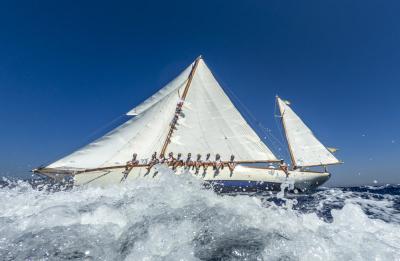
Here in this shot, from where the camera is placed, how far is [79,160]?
72.3ft

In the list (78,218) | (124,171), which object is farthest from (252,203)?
(124,171)

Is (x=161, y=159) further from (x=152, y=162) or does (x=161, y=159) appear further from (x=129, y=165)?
(x=129, y=165)

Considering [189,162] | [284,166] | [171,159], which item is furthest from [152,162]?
[284,166]

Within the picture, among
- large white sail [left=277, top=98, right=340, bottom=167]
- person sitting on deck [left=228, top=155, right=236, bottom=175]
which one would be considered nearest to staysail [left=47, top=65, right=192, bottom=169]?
person sitting on deck [left=228, top=155, right=236, bottom=175]

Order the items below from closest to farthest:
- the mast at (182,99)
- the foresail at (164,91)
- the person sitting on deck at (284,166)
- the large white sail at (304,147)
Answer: the mast at (182,99), the foresail at (164,91), the person sitting on deck at (284,166), the large white sail at (304,147)

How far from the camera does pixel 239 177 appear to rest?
94.0 feet

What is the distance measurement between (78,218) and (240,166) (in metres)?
25.0

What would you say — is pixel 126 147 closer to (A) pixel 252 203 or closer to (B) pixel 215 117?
(B) pixel 215 117

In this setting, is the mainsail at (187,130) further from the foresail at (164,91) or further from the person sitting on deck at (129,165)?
the person sitting on deck at (129,165)

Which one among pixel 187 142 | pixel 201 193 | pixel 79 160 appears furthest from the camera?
pixel 187 142

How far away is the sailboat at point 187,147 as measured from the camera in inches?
890

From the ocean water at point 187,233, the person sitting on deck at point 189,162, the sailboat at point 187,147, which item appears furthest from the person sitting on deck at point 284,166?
the ocean water at point 187,233

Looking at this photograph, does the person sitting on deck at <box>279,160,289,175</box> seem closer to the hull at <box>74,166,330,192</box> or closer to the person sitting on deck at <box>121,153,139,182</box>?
the hull at <box>74,166,330,192</box>

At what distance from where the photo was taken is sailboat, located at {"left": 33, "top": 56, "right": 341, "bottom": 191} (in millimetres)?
22594
